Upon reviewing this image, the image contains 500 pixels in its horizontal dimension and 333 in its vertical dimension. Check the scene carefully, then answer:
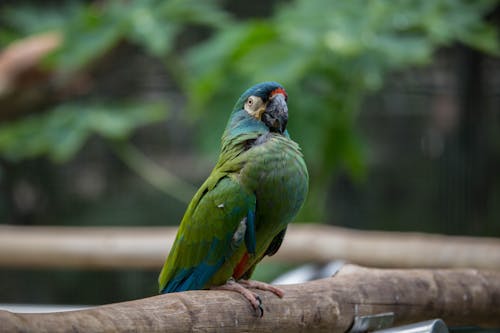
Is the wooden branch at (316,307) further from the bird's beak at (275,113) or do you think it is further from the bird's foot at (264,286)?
the bird's beak at (275,113)

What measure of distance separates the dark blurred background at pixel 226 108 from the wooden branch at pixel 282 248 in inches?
11.9

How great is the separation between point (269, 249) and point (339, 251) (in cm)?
108

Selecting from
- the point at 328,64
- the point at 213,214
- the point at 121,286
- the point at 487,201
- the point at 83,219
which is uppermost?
the point at 328,64

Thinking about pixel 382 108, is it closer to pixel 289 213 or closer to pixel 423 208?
pixel 423 208

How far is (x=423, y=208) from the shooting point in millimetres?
3205

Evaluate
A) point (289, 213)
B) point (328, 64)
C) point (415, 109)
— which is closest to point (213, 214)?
point (289, 213)

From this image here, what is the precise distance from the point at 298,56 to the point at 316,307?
140 centimetres

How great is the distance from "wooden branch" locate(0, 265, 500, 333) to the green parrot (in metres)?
0.06

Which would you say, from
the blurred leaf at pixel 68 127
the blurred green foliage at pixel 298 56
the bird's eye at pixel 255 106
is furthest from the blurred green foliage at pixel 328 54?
the bird's eye at pixel 255 106

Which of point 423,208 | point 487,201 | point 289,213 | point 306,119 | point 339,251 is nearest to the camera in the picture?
point 289,213

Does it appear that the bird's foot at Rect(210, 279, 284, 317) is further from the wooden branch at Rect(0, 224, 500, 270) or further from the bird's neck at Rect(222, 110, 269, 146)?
the wooden branch at Rect(0, 224, 500, 270)

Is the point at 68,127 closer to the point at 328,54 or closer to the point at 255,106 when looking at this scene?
the point at 328,54

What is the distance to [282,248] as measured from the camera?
2484 millimetres

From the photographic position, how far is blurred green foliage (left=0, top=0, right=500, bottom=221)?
8.11 feet
